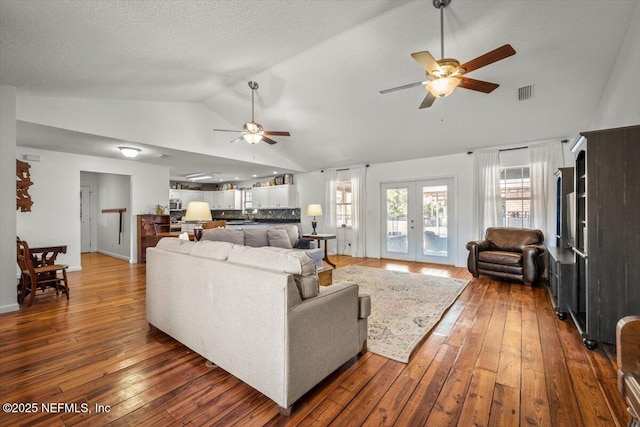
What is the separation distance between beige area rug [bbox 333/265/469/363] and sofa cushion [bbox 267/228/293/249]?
1102 millimetres

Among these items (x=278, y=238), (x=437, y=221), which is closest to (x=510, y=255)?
(x=437, y=221)

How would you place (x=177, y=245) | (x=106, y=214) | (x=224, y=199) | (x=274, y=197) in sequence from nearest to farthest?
(x=177, y=245) < (x=106, y=214) < (x=274, y=197) < (x=224, y=199)

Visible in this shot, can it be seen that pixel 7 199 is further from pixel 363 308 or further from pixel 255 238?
pixel 363 308

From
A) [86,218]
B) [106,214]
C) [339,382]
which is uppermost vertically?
[106,214]

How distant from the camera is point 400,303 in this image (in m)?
3.62

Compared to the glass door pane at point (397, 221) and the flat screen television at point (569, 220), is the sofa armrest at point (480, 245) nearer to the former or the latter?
the flat screen television at point (569, 220)

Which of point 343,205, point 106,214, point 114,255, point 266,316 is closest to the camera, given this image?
point 266,316

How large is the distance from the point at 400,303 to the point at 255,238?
2693 mm

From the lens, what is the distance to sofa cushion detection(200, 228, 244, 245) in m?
4.38

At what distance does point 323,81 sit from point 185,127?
2.81 meters

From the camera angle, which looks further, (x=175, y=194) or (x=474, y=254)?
(x=175, y=194)

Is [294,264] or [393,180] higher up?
[393,180]

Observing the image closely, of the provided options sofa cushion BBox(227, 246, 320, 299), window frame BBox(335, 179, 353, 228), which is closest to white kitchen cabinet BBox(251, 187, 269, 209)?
Answer: window frame BBox(335, 179, 353, 228)

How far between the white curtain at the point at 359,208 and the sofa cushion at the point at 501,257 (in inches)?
115
